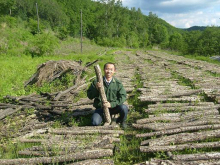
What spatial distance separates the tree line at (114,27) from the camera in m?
31.1

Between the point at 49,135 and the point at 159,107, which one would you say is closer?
the point at 49,135

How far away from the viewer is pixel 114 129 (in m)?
3.85

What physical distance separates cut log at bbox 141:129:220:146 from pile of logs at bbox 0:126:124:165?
0.74 metres

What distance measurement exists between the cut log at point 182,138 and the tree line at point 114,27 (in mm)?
28960

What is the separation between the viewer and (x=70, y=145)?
10.6ft

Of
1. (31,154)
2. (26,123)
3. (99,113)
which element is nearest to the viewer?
(31,154)

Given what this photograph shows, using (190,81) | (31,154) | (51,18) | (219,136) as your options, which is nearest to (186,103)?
(219,136)

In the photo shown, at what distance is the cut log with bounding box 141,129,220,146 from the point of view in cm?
308

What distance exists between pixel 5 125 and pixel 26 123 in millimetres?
499

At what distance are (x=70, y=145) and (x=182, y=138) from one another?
2022 mm

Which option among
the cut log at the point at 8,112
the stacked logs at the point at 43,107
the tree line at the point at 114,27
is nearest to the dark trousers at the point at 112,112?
the stacked logs at the point at 43,107

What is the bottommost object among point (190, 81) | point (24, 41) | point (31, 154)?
point (31, 154)

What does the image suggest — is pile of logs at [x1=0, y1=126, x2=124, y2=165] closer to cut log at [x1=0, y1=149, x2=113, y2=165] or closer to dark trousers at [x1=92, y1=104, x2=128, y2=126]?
cut log at [x1=0, y1=149, x2=113, y2=165]

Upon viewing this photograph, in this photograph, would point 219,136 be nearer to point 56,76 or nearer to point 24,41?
point 56,76
